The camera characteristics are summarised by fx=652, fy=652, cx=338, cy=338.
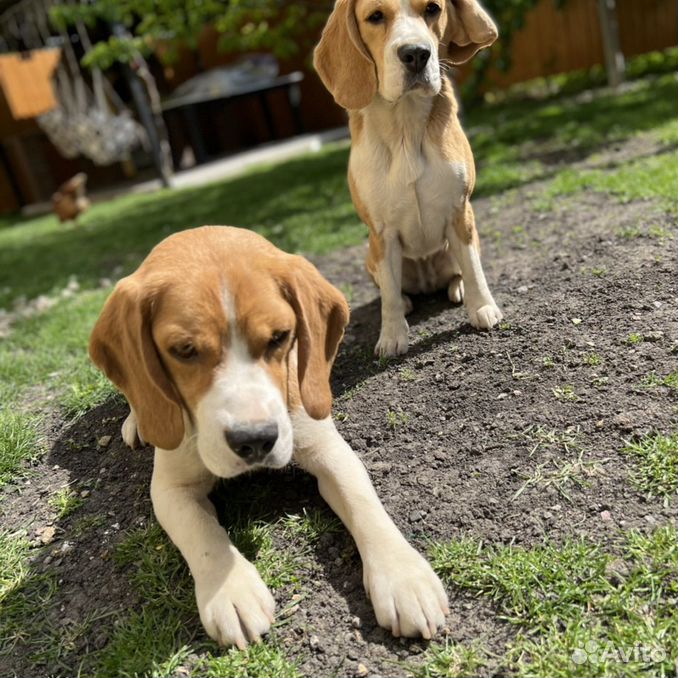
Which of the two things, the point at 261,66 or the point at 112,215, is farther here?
the point at 261,66

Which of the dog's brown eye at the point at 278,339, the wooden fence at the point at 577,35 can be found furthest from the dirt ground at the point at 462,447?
the wooden fence at the point at 577,35

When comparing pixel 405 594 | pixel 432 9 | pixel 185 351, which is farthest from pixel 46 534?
pixel 432 9

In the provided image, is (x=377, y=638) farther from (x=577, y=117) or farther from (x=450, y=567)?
(x=577, y=117)

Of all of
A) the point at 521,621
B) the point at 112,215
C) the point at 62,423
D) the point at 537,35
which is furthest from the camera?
the point at 537,35

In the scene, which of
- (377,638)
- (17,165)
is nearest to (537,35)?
(17,165)

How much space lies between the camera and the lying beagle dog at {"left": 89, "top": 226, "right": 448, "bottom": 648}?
7.87 feet

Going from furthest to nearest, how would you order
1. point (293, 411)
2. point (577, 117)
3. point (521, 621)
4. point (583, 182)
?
point (577, 117)
point (583, 182)
point (293, 411)
point (521, 621)

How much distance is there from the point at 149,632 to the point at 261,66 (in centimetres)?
1919

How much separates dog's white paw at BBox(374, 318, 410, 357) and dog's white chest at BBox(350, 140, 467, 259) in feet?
1.83

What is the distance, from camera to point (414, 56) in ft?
12.2

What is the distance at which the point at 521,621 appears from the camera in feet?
7.53

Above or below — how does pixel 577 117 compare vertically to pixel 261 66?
below

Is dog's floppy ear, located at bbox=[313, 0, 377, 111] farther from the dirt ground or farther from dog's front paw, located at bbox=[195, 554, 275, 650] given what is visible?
dog's front paw, located at bbox=[195, 554, 275, 650]

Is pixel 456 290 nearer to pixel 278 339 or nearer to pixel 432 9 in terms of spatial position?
→ pixel 432 9
